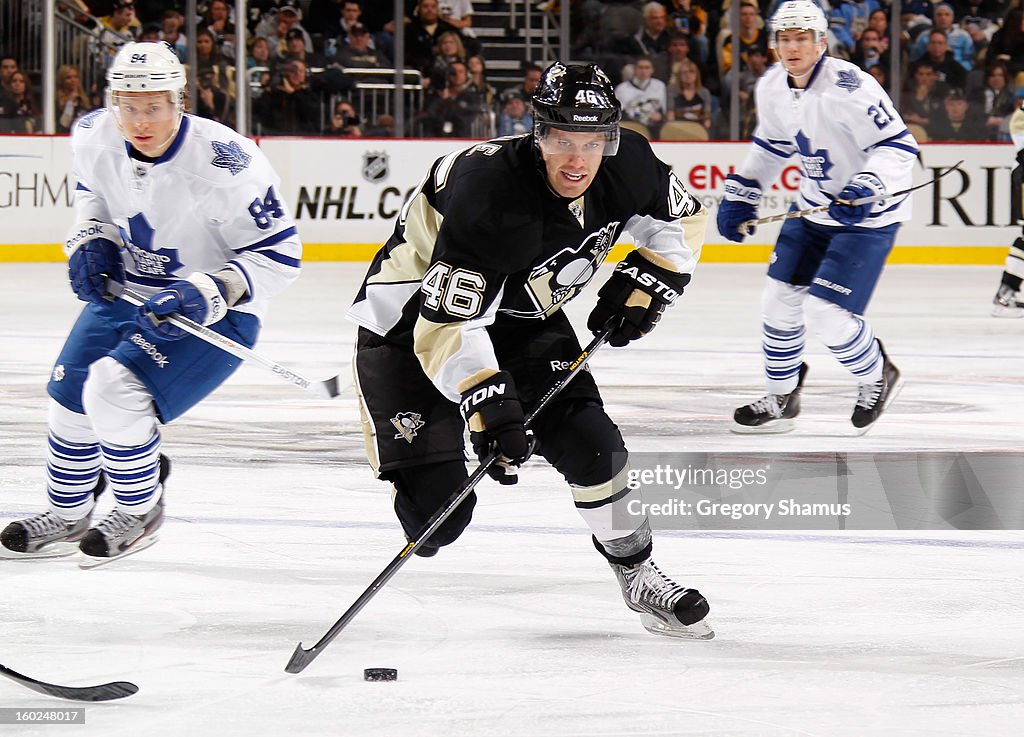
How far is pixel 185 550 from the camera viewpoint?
3.23 m

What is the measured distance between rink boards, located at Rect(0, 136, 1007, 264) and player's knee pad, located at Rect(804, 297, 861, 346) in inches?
216

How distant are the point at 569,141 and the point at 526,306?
1.18 feet

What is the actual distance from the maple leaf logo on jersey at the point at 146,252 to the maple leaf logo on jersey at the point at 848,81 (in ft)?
7.83

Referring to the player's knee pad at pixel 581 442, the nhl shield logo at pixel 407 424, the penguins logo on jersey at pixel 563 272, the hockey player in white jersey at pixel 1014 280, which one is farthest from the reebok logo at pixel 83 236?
the hockey player in white jersey at pixel 1014 280

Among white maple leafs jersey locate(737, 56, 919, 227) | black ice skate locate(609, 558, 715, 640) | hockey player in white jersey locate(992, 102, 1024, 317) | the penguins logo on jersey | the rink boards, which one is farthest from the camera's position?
the rink boards

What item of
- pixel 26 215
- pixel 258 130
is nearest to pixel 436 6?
pixel 258 130

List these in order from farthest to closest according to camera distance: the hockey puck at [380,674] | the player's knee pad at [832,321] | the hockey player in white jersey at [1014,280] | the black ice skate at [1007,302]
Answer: the black ice skate at [1007,302], the hockey player in white jersey at [1014,280], the player's knee pad at [832,321], the hockey puck at [380,674]

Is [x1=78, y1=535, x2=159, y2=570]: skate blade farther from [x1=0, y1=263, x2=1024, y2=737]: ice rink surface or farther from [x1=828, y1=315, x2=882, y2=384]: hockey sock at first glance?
[x1=828, y1=315, x2=882, y2=384]: hockey sock

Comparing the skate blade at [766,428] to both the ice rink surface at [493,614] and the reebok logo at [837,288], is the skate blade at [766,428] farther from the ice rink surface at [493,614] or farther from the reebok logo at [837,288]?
the reebok logo at [837,288]

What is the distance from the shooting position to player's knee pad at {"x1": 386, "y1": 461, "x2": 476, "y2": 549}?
2.78 meters

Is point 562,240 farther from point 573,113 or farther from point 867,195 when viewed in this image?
point 867,195

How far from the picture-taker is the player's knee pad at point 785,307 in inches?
190

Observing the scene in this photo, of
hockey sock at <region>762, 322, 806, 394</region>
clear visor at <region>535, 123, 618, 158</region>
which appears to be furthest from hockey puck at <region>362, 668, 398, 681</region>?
hockey sock at <region>762, 322, 806, 394</region>

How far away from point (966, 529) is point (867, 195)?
4.97 feet
